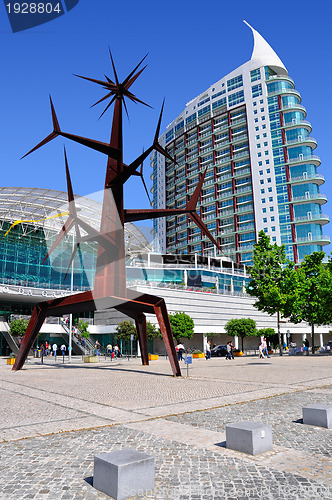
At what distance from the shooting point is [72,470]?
4.44 m

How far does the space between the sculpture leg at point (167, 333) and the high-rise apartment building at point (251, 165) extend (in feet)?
230

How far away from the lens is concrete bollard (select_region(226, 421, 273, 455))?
5.05 m

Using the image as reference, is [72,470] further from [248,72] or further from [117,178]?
[248,72]

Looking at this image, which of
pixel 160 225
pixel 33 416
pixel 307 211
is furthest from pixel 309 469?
pixel 160 225

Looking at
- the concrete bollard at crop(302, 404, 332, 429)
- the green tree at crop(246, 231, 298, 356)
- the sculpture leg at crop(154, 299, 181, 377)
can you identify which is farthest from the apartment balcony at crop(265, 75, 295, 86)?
the concrete bollard at crop(302, 404, 332, 429)

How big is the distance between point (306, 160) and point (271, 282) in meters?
61.4

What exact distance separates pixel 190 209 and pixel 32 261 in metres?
39.8

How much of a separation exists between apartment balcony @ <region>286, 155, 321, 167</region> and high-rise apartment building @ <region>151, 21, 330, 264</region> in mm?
219

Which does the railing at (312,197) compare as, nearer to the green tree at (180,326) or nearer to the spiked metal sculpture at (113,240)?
the green tree at (180,326)

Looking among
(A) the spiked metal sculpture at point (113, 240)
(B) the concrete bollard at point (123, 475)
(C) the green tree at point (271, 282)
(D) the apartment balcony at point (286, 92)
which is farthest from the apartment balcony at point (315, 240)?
(B) the concrete bollard at point (123, 475)

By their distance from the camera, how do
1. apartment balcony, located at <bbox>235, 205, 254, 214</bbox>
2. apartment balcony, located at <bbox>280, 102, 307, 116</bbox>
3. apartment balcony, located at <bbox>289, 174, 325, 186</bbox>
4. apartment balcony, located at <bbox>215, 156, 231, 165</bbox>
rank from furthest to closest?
apartment balcony, located at <bbox>215, 156, 231, 165</bbox>
apartment balcony, located at <bbox>235, 205, 254, 214</bbox>
apartment balcony, located at <bbox>280, 102, 307, 116</bbox>
apartment balcony, located at <bbox>289, 174, 325, 186</bbox>

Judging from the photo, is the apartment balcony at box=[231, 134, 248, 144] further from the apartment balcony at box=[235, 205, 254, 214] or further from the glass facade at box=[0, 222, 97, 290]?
the glass facade at box=[0, 222, 97, 290]

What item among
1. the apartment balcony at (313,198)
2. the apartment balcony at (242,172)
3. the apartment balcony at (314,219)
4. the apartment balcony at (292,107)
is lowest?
the apartment balcony at (314,219)

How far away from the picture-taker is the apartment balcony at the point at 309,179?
273ft
